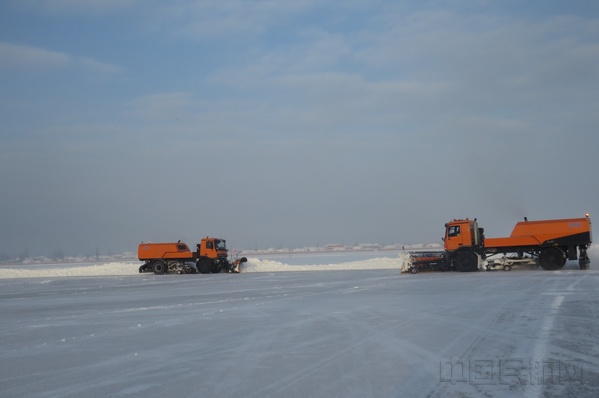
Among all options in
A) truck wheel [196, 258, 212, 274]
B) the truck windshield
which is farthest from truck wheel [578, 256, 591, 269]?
truck wheel [196, 258, 212, 274]

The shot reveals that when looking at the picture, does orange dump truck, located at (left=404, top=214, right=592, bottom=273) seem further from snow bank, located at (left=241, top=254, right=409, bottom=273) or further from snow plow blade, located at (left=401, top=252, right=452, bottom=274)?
snow bank, located at (left=241, top=254, right=409, bottom=273)

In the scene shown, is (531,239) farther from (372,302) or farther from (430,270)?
(372,302)

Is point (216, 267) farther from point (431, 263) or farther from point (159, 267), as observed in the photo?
point (431, 263)

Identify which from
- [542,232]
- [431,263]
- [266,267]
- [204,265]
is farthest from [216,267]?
[542,232]

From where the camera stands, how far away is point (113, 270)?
165 feet

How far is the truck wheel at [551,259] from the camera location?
32.9 metres

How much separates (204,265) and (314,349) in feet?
113

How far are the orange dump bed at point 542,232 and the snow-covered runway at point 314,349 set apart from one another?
15962mm

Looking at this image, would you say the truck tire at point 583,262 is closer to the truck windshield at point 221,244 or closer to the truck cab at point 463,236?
the truck cab at point 463,236

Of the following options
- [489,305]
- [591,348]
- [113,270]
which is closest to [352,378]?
[591,348]

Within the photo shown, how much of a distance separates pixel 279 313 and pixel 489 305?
17.7 feet

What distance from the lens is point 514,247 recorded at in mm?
34125

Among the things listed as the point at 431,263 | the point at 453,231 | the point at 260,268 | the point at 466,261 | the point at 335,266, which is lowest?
the point at 260,268

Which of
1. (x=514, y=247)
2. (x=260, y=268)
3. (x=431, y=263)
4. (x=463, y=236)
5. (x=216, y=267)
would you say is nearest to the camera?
(x=514, y=247)
